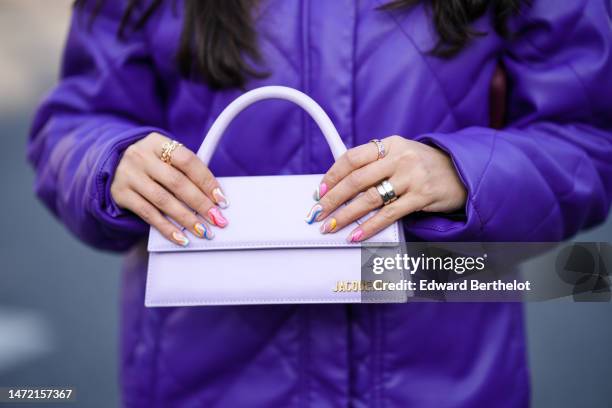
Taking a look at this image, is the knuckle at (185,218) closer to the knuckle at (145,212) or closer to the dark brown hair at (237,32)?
the knuckle at (145,212)

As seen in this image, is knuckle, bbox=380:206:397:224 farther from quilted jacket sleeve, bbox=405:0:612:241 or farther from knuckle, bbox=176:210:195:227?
knuckle, bbox=176:210:195:227

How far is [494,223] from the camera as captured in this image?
79cm

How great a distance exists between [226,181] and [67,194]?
0.31 m

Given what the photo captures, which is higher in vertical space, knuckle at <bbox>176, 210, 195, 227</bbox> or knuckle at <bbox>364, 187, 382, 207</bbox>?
knuckle at <bbox>364, 187, 382, 207</bbox>

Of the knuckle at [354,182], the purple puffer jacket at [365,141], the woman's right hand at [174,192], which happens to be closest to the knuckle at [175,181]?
the woman's right hand at [174,192]

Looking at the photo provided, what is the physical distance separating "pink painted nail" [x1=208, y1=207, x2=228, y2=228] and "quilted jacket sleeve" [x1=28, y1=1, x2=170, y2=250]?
15 centimetres

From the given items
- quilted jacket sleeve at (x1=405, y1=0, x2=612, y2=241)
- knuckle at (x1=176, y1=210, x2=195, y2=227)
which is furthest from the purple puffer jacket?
knuckle at (x1=176, y1=210, x2=195, y2=227)

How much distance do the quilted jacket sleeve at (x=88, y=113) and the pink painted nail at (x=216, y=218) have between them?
15cm

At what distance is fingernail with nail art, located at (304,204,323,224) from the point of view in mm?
747

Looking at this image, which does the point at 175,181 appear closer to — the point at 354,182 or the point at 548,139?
the point at 354,182

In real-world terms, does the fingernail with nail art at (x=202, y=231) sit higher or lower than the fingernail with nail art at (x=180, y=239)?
higher

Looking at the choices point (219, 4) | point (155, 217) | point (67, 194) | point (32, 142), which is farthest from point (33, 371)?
point (219, 4)

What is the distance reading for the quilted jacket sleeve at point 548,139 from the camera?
2.59 ft

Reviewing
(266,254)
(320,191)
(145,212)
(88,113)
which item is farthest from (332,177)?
(88,113)
